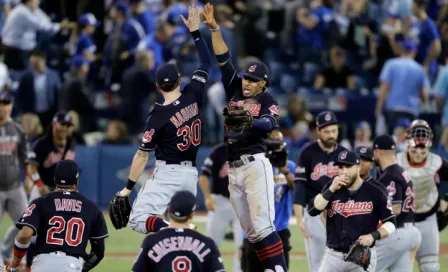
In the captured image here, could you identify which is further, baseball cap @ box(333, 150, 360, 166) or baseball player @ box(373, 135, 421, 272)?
baseball player @ box(373, 135, 421, 272)

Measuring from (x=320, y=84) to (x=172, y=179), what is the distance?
10.6 m

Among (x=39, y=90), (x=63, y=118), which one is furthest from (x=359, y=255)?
(x=39, y=90)

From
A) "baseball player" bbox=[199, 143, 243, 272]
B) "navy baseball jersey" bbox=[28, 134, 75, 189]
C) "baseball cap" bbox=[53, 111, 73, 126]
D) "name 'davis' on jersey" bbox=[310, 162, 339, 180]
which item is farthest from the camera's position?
"baseball player" bbox=[199, 143, 243, 272]

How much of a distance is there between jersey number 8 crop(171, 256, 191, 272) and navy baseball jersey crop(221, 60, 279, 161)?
2.59 m

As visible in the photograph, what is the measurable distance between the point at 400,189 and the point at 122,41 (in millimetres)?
10531

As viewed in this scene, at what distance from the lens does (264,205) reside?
10.7m

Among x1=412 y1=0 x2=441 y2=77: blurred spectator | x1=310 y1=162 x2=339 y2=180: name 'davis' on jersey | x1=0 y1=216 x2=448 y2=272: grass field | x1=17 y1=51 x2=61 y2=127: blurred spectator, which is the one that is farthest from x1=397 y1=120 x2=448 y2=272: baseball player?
x1=17 y1=51 x2=61 y2=127: blurred spectator

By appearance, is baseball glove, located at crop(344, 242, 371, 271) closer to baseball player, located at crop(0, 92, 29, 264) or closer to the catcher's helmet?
the catcher's helmet

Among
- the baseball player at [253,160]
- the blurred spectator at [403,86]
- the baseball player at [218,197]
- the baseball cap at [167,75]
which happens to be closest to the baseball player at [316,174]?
the baseball player at [253,160]

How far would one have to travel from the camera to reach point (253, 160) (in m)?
10.9

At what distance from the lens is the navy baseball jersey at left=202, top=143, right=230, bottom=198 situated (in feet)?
47.1

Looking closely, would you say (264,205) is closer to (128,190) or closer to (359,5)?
(128,190)

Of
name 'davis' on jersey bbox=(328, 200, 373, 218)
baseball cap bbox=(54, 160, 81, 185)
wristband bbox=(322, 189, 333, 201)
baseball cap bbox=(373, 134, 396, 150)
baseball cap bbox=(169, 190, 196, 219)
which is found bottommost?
name 'davis' on jersey bbox=(328, 200, 373, 218)

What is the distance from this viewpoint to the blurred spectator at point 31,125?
1870cm
